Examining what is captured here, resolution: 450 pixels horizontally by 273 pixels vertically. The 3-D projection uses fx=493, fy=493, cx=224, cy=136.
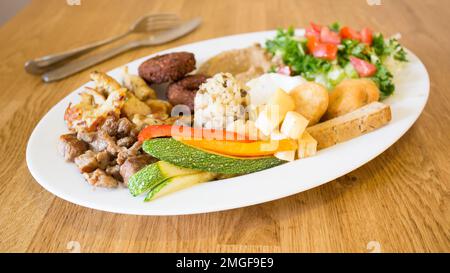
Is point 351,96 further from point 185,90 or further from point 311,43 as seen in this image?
point 185,90

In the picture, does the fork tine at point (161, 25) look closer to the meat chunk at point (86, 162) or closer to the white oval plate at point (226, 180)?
the white oval plate at point (226, 180)

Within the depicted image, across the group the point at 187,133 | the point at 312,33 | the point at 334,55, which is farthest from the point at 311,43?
the point at 187,133

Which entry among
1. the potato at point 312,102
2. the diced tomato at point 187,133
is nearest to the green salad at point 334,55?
the potato at point 312,102

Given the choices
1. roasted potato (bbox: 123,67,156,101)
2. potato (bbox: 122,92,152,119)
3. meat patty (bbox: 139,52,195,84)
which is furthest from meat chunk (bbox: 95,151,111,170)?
meat patty (bbox: 139,52,195,84)

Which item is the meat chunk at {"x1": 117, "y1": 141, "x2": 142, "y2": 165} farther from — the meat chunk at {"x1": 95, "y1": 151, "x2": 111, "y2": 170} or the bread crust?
the bread crust

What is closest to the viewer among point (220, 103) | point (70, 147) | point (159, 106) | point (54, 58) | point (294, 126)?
point (294, 126)
